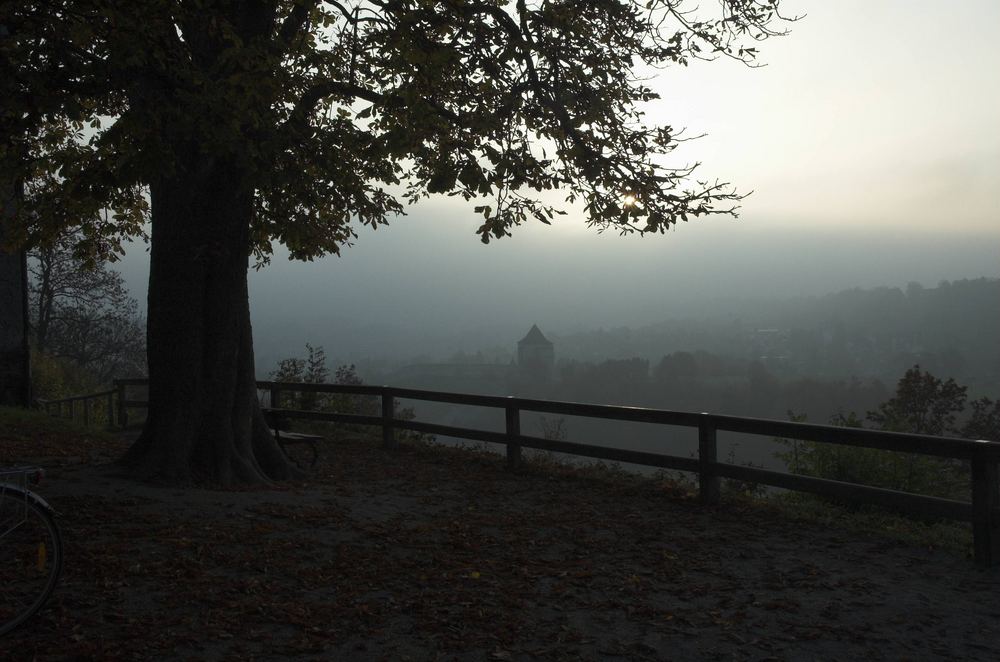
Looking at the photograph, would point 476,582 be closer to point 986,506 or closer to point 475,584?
point 475,584

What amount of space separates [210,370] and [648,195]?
5924mm

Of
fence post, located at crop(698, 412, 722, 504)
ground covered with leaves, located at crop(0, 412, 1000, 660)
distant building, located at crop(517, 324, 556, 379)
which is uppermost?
distant building, located at crop(517, 324, 556, 379)

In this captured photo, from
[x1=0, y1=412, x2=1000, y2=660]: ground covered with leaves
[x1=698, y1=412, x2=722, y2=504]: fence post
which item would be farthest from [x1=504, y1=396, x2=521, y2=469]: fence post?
[x1=698, y1=412, x2=722, y2=504]: fence post

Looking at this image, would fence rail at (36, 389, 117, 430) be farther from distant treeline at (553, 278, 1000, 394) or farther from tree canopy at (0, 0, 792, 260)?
distant treeline at (553, 278, 1000, 394)

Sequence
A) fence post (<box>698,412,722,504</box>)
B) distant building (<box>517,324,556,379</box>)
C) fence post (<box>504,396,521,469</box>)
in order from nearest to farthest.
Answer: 1. fence post (<box>698,412,722,504</box>)
2. fence post (<box>504,396,521,469</box>)
3. distant building (<box>517,324,556,379</box>)

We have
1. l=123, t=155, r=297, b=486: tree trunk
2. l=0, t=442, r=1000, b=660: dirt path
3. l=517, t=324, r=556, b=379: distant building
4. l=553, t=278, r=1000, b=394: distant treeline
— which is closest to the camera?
l=0, t=442, r=1000, b=660: dirt path

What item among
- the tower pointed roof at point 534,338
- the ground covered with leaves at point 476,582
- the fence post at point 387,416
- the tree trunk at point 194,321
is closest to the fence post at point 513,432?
the ground covered with leaves at point 476,582

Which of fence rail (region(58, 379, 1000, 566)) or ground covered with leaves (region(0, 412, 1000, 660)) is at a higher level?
fence rail (region(58, 379, 1000, 566))

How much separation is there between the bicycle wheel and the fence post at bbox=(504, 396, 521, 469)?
24.6ft

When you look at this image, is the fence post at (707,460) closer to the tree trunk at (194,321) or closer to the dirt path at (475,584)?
the dirt path at (475,584)

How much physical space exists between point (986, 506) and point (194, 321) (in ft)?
28.7

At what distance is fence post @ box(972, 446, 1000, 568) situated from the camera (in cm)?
712

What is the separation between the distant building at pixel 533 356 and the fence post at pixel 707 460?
99.2 feet

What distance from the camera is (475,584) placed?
6.40 meters
